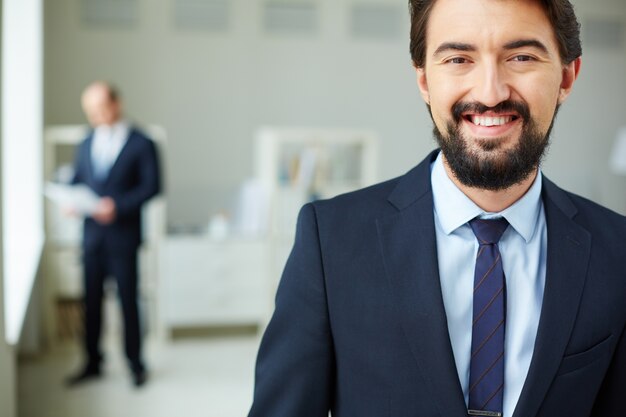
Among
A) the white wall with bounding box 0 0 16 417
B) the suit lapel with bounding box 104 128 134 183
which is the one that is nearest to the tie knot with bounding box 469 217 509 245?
the white wall with bounding box 0 0 16 417

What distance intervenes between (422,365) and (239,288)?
15.7 feet

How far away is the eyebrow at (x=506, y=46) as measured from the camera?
3.67 feet

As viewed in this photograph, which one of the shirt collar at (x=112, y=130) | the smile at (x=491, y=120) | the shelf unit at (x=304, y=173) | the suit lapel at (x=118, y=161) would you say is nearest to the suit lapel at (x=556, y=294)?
the smile at (x=491, y=120)

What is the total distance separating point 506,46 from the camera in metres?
1.12

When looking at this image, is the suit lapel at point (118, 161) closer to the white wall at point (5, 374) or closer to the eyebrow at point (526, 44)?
the white wall at point (5, 374)

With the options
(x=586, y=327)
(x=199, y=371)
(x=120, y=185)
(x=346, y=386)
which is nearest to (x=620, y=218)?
(x=586, y=327)

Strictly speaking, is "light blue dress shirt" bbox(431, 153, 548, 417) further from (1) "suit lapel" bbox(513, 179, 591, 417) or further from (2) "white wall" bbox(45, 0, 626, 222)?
(2) "white wall" bbox(45, 0, 626, 222)

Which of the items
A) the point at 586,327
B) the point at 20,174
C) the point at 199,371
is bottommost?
the point at 199,371

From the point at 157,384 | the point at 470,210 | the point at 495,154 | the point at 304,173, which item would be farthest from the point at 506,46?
the point at 304,173

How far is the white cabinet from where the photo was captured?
5.78 m

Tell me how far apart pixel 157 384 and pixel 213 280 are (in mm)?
1240

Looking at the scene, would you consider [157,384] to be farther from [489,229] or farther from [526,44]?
[526,44]

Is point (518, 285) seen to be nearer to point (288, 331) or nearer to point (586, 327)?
point (586, 327)

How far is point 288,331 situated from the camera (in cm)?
124
